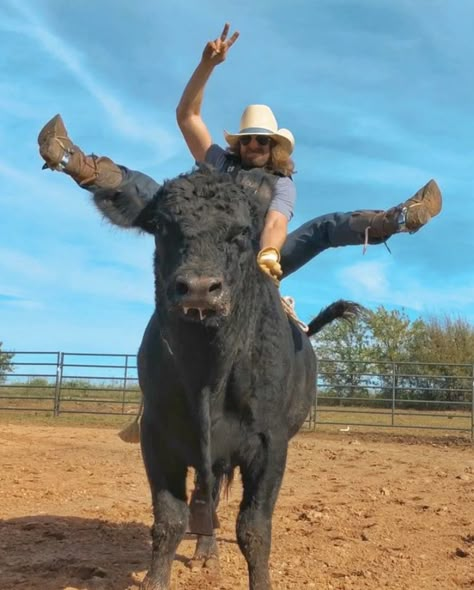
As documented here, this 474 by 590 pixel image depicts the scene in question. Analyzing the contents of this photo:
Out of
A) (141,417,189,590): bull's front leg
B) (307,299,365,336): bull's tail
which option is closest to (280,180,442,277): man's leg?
(307,299,365,336): bull's tail

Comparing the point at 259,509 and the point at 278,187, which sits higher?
the point at 278,187

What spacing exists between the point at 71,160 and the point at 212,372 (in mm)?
1214

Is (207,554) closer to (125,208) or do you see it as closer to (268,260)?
(268,260)

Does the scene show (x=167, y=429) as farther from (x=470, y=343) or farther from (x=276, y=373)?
(x=470, y=343)

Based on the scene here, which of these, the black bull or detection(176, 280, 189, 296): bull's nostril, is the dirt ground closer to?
the black bull

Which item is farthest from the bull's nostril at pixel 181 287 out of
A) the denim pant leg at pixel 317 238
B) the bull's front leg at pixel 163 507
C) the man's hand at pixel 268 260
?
the denim pant leg at pixel 317 238

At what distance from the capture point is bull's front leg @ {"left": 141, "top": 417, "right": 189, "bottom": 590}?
3.70 meters

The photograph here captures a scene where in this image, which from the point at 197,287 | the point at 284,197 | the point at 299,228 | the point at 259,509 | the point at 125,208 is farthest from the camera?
the point at 299,228

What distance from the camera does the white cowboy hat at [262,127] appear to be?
14.9 ft

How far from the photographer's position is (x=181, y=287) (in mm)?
2824

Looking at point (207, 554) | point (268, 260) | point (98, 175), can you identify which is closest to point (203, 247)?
point (268, 260)

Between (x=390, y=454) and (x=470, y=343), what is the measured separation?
25.5 metres

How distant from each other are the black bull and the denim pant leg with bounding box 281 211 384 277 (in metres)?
0.78

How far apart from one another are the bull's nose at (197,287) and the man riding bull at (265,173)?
66cm
